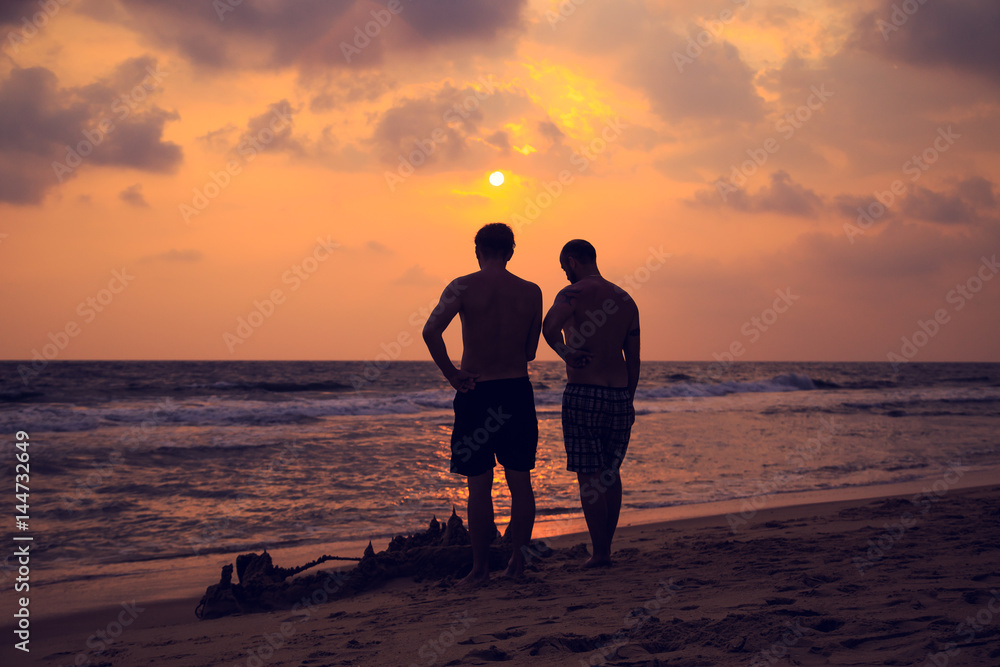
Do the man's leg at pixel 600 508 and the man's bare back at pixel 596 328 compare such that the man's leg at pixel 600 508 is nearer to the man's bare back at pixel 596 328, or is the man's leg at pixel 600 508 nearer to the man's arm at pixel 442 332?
the man's bare back at pixel 596 328

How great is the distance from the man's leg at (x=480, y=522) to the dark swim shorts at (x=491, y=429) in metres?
0.07

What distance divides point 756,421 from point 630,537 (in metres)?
12.4

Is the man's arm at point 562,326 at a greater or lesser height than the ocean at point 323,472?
greater

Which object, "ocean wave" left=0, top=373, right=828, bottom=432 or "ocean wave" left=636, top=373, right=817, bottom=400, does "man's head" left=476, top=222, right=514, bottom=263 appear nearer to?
"ocean wave" left=0, top=373, right=828, bottom=432

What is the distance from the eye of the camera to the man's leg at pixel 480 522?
3.67 m

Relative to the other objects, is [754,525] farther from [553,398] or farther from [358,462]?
[553,398]

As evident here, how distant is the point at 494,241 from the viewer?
388cm

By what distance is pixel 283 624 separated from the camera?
3.41m

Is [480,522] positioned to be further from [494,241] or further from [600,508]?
[494,241]

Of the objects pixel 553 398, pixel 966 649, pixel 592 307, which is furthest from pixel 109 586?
pixel 553 398

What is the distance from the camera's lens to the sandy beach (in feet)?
7.73

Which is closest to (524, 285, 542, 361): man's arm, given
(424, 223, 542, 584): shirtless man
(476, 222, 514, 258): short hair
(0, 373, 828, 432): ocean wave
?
(424, 223, 542, 584): shirtless man

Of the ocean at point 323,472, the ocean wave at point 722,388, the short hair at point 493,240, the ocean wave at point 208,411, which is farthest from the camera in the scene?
the ocean wave at point 722,388

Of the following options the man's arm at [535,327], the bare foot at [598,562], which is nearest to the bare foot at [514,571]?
the bare foot at [598,562]
